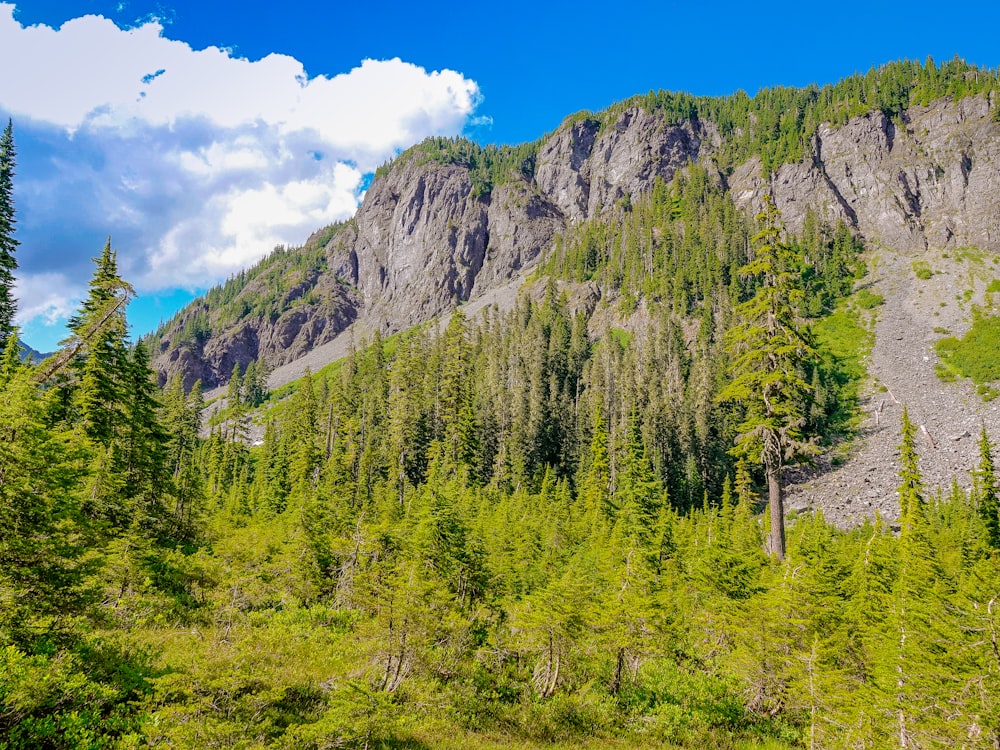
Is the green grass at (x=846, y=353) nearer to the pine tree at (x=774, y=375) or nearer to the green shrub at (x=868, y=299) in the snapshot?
the green shrub at (x=868, y=299)

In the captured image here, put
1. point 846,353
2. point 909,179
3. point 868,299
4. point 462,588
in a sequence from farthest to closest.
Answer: point 909,179 < point 868,299 < point 846,353 < point 462,588

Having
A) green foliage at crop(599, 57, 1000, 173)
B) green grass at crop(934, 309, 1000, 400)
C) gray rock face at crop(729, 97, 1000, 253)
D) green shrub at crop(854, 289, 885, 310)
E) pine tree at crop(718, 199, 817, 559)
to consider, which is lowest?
pine tree at crop(718, 199, 817, 559)

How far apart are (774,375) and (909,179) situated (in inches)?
6989

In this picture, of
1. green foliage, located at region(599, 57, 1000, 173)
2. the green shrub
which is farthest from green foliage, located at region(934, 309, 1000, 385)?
green foliage, located at region(599, 57, 1000, 173)

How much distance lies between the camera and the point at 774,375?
18.6m

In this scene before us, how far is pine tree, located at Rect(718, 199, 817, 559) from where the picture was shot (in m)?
18.7

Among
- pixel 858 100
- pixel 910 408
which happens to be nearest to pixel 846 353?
pixel 910 408

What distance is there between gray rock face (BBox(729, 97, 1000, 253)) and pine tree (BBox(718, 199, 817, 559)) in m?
155

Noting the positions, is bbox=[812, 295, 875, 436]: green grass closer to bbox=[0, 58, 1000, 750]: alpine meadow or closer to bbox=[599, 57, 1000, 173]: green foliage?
bbox=[0, 58, 1000, 750]: alpine meadow

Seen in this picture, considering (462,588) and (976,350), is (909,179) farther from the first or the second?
(462,588)

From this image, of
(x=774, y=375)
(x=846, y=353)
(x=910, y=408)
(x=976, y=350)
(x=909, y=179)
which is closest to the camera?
(x=774, y=375)

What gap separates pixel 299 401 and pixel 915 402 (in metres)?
103

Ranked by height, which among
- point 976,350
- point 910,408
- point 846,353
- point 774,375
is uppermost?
point 846,353

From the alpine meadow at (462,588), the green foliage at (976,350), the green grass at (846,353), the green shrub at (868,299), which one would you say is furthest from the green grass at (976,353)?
the green shrub at (868,299)
